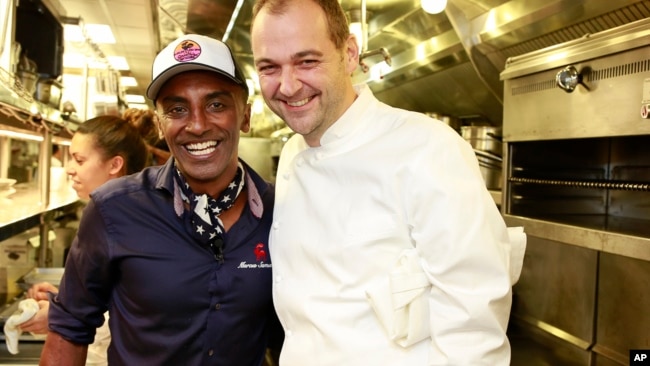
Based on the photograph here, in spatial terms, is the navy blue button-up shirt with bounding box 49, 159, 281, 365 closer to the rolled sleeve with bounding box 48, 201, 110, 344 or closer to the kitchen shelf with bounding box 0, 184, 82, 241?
the rolled sleeve with bounding box 48, 201, 110, 344

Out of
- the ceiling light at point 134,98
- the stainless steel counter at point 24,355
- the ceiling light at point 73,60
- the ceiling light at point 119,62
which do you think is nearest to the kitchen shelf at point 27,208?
the stainless steel counter at point 24,355

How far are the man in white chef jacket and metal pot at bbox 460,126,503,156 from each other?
1510 millimetres

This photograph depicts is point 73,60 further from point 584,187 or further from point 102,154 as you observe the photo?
point 584,187

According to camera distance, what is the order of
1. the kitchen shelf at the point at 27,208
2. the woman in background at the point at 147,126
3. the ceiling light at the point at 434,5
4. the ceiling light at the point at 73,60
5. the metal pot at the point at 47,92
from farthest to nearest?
the ceiling light at the point at 73,60 < the metal pot at the point at 47,92 < the woman in background at the point at 147,126 < the ceiling light at the point at 434,5 < the kitchen shelf at the point at 27,208

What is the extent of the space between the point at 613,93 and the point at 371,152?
92cm

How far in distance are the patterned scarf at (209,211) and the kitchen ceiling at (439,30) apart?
4.93ft

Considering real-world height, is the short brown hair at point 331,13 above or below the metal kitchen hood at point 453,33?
below

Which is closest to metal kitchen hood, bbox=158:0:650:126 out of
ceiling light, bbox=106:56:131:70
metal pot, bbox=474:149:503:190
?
metal pot, bbox=474:149:503:190

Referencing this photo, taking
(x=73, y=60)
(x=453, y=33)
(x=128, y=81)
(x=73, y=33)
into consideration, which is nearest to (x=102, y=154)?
(x=453, y=33)

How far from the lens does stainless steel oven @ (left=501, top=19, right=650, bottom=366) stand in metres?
1.64

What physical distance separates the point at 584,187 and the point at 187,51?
1.55m

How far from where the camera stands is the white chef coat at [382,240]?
1.10 metres

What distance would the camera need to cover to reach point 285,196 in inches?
58.6

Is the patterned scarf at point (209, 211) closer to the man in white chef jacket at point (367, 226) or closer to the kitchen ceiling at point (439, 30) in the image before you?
the man in white chef jacket at point (367, 226)
